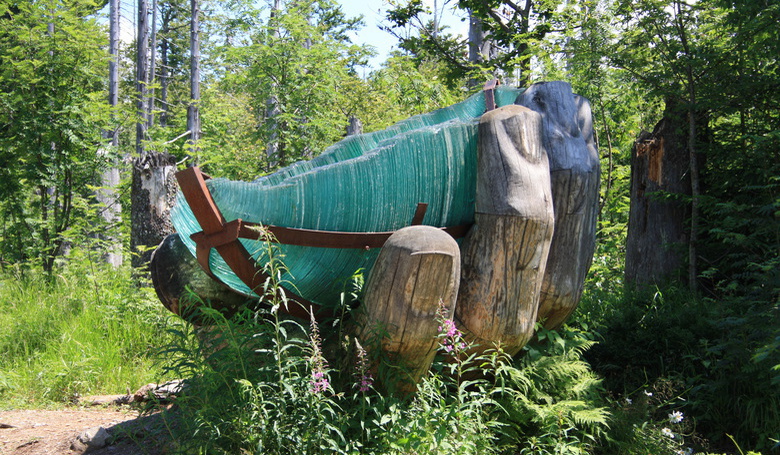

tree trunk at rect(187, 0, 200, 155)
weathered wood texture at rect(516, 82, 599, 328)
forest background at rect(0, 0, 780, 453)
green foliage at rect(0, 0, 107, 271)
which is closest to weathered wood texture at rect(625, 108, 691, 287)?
forest background at rect(0, 0, 780, 453)

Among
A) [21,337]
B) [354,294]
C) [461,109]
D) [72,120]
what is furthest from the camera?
[72,120]

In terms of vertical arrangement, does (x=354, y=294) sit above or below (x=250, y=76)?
below

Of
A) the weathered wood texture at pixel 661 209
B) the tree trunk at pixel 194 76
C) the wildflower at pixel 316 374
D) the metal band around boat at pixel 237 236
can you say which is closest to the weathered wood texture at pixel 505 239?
the metal band around boat at pixel 237 236

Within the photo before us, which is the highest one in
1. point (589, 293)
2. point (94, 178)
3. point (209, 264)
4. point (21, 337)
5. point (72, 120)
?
point (72, 120)

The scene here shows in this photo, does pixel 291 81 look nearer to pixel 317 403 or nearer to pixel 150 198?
pixel 150 198

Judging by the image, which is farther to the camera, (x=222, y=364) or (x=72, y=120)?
(x=72, y=120)

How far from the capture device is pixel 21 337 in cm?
535

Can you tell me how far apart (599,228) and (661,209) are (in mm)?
1673

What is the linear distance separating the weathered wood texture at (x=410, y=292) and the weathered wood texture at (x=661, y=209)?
335cm

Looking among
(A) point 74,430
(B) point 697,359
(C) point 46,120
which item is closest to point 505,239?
(B) point 697,359

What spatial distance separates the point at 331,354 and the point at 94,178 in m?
5.81

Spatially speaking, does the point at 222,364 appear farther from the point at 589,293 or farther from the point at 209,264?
the point at 589,293

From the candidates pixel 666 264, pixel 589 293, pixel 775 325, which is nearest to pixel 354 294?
pixel 775 325

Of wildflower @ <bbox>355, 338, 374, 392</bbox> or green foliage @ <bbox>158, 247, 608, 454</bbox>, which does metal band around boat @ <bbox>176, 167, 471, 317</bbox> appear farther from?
wildflower @ <bbox>355, 338, 374, 392</bbox>
